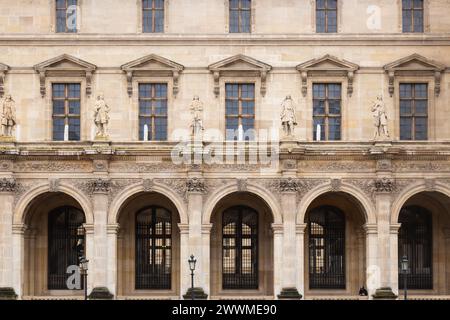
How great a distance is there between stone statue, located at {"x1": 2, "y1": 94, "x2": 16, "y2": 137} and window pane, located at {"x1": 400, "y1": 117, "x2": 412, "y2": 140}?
696 inches

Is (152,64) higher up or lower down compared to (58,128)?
higher up

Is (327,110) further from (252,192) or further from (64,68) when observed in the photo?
(64,68)

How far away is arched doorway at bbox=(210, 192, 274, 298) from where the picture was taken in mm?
34062

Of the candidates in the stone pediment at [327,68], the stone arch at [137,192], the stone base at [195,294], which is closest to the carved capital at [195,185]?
the stone arch at [137,192]

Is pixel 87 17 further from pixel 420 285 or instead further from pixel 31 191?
pixel 420 285

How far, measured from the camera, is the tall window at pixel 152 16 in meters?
35.2

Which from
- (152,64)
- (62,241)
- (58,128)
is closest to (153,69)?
(152,64)

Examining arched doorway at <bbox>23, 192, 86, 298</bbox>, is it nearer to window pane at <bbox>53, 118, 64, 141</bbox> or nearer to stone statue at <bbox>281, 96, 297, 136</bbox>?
window pane at <bbox>53, 118, 64, 141</bbox>

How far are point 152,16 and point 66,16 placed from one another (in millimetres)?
4102

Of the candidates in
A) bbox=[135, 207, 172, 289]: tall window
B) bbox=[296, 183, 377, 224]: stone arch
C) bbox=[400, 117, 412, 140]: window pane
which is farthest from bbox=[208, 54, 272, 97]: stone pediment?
bbox=[400, 117, 412, 140]: window pane

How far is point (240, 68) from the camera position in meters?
34.7

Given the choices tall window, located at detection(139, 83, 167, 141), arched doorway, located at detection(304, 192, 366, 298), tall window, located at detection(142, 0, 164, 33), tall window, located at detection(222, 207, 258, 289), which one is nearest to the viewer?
arched doorway, located at detection(304, 192, 366, 298)

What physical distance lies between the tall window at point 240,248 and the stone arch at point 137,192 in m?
4.04

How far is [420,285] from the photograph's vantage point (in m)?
34.3
